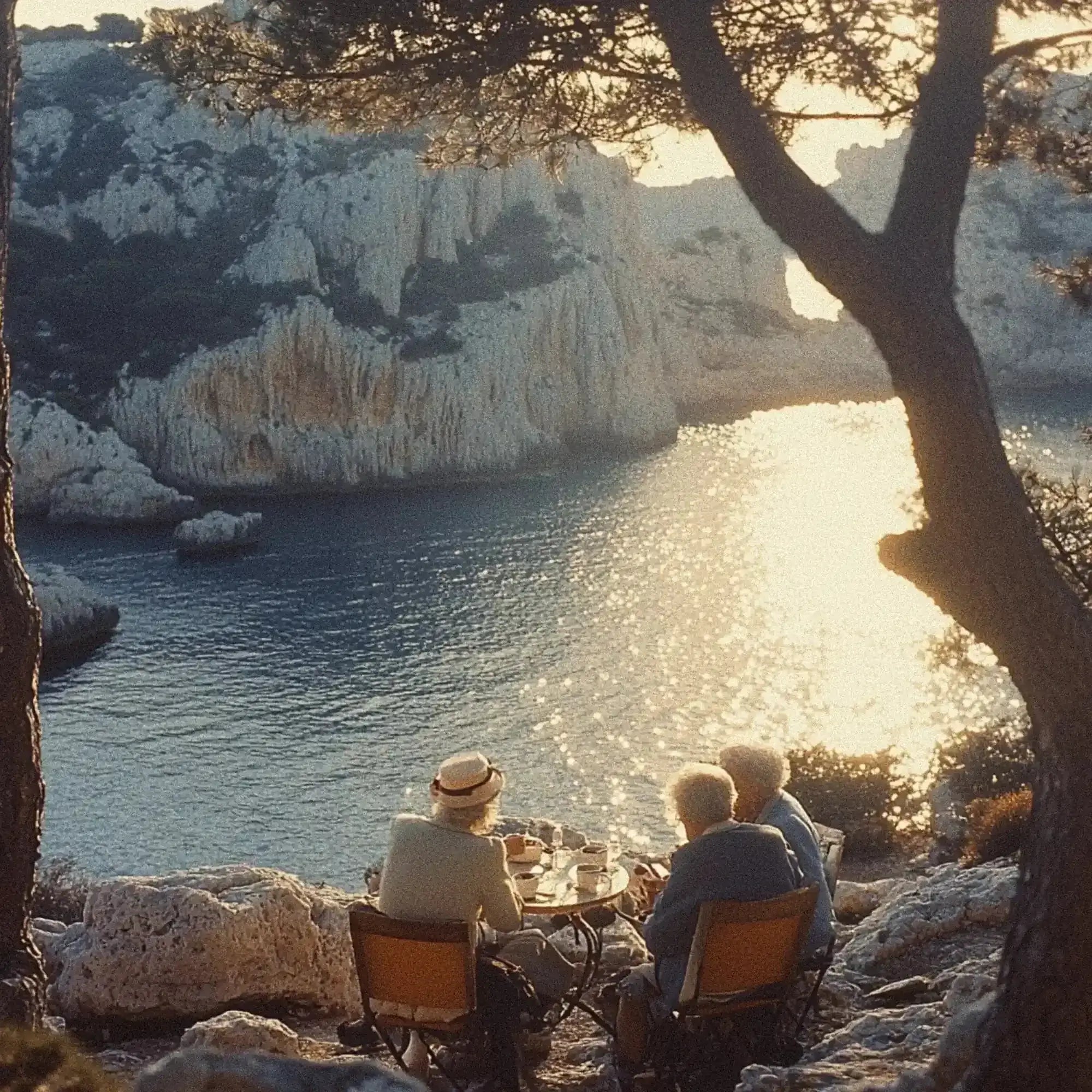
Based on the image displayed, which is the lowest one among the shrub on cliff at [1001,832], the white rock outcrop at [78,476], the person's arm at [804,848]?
the white rock outcrop at [78,476]

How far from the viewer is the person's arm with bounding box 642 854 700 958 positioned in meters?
4.52

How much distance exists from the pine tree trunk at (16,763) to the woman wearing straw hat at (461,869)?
3.86ft

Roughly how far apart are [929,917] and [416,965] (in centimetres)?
322

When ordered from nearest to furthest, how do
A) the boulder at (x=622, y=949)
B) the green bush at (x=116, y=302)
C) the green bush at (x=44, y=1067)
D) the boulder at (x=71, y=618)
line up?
the green bush at (x=44, y=1067) → the boulder at (x=622, y=949) → the boulder at (x=71, y=618) → the green bush at (x=116, y=302)

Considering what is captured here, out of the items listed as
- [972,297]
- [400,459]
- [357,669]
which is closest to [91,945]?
[357,669]

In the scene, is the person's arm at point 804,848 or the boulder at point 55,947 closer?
the person's arm at point 804,848

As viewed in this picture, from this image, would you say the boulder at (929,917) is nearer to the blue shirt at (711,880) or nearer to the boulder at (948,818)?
the blue shirt at (711,880)

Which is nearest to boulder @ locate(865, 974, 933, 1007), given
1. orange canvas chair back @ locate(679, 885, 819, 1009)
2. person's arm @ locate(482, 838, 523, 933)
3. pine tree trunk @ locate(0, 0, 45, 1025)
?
orange canvas chair back @ locate(679, 885, 819, 1009)

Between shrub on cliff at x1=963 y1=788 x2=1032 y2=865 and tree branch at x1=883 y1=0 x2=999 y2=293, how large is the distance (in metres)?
5.26

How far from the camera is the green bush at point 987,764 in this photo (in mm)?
13797

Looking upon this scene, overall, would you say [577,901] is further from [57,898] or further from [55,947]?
[57,898]

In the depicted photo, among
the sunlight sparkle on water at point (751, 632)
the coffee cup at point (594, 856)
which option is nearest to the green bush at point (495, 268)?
the sunlight sparkle on water at point (751, 632)

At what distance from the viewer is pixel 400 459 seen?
2282 inches

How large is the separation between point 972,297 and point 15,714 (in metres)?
101
